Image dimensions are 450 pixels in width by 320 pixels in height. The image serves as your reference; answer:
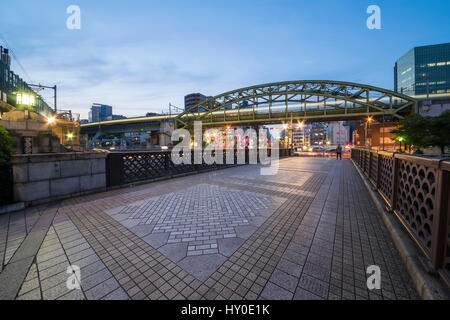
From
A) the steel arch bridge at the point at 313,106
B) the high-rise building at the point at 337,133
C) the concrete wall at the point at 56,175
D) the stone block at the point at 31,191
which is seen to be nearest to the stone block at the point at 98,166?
the concrete wall at the point at 56,175

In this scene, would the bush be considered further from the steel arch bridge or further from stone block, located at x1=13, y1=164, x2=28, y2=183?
the steel arch bridge

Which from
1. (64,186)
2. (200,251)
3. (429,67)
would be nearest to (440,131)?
(200,251)

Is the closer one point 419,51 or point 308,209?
point 308,209

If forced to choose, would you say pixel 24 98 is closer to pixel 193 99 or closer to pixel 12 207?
pixel 12 207

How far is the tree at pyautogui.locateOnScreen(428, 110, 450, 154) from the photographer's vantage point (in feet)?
60.7

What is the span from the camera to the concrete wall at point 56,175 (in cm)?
557

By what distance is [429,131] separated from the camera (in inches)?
794

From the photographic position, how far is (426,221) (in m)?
2.66

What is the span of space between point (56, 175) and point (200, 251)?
6459mm

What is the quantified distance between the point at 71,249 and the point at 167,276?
2180mm

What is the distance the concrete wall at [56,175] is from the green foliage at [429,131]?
3041cm
